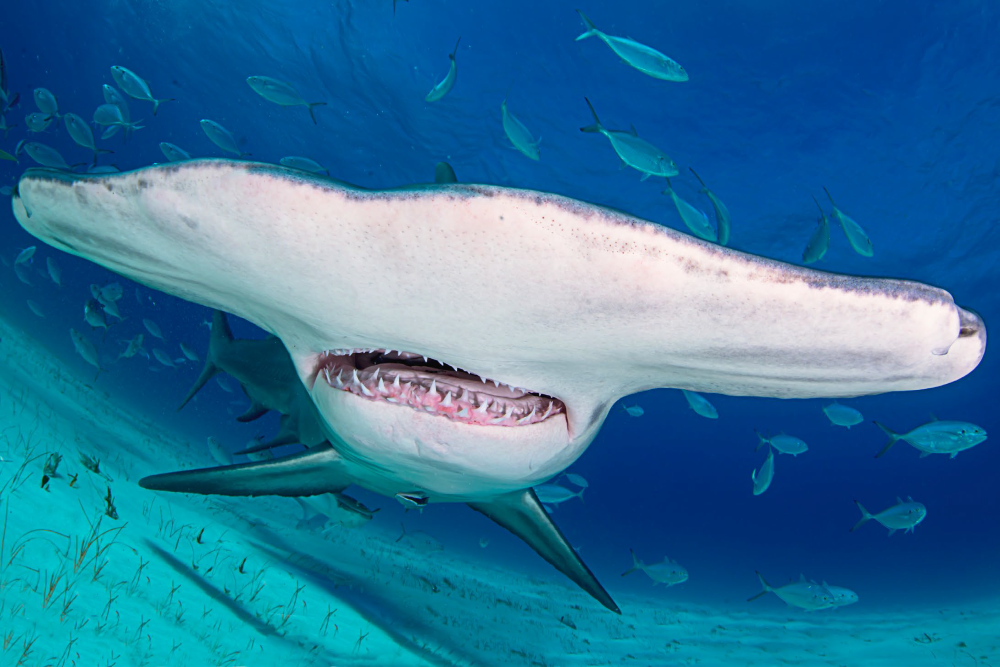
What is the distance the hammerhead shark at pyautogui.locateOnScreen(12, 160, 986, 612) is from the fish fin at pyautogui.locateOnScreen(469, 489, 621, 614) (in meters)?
1.72

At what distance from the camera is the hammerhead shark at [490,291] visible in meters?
A: 1.16

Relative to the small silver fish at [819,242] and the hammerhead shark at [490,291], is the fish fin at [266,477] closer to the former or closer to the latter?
the hammerhead shark at [490,291]

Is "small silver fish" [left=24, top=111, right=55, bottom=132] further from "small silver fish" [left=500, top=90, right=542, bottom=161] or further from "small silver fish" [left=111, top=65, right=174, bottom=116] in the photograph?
"small silver fish" [left=500, top=90, right=542, bottom=161]

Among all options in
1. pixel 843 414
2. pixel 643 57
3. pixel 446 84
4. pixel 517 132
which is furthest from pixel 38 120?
pixel 843 414

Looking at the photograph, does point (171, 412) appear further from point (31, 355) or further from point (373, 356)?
point (373, 356)

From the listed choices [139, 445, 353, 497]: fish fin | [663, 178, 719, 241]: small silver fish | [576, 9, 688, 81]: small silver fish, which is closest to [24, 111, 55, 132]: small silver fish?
[139, 445, 353, 497]: fish fin

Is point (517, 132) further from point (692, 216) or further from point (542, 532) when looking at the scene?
point (542, 532)

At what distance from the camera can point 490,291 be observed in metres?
1.40

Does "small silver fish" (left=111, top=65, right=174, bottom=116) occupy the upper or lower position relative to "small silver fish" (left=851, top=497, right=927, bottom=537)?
upper

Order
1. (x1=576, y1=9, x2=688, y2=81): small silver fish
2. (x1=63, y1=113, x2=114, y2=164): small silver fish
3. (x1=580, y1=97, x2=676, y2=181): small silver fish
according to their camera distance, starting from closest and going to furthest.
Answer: (x1=576, y1=9, x2=688, y2=81): small silver fish
(x1=580, y1=97, x2=676, y2=181): small silver fish
(x1=63, y1=113, x2=114, y2=164): small silver fish

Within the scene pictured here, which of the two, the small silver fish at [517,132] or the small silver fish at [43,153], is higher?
the small silver fish at [517,132]

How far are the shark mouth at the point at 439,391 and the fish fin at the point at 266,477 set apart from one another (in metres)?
1.06

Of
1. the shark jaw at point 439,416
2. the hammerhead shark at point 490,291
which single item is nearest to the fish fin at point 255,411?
the shark jaw at point 439,416

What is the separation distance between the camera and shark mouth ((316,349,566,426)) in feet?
7.34
